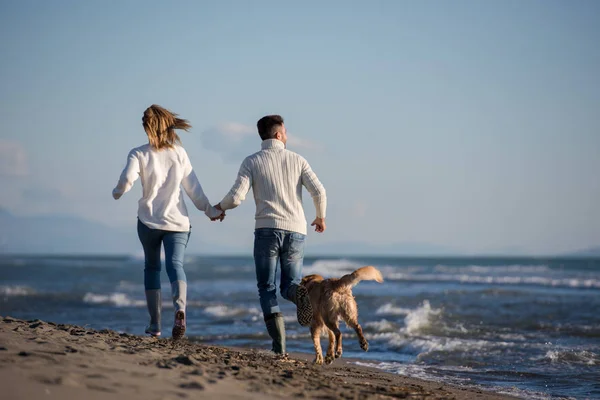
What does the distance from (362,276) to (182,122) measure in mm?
2347

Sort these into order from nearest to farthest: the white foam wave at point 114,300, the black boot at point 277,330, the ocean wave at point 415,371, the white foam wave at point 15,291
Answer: the black boot at point 277,330 → the ocean wave at point 415,371 → the white foam wave at point 114,300 → the white foam wave at point 15,291

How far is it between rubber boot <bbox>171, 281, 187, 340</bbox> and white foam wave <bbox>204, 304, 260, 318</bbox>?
782cm

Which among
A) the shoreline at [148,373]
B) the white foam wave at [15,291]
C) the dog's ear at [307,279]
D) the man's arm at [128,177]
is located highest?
the man's arm at [128,177]

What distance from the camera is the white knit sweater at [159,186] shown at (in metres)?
6.19

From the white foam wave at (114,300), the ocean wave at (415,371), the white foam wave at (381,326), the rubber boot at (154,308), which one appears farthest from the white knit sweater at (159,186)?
the white foam wave at (114,300)

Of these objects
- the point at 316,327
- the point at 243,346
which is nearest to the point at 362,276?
the point at 316,327

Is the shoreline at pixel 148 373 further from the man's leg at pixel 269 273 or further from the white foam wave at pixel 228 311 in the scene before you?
the white foam wave at pixel 228 311

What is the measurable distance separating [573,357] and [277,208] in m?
5.17

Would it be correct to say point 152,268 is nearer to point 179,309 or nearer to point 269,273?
point 179,309

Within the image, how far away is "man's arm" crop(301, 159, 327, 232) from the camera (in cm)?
596

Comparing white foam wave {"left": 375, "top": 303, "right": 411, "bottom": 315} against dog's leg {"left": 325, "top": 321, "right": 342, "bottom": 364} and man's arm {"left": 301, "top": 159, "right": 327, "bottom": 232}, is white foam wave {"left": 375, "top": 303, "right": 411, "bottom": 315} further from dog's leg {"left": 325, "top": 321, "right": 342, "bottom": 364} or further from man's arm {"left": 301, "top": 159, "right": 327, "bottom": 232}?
man's arm {"left": 301, "top": 159, "right": 327, "bottom": 232}

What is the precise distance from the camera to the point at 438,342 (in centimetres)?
982

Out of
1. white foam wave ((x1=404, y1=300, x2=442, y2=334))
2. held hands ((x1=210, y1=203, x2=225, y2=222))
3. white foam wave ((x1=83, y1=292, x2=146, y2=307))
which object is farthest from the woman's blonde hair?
white foam wave ((x1=83, y1=292, x2=146, y2=307))

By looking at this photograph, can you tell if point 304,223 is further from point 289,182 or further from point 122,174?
point 122,174
